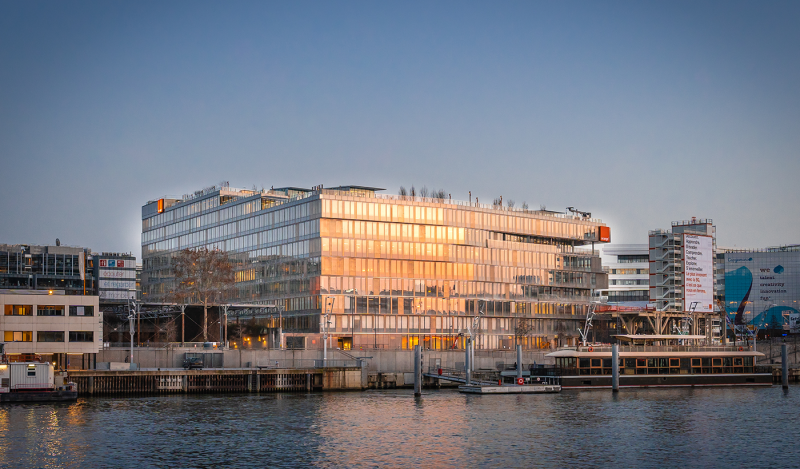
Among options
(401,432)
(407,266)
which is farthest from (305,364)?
(407,266)

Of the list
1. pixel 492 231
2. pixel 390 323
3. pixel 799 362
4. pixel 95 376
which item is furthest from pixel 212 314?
pixel 799 362

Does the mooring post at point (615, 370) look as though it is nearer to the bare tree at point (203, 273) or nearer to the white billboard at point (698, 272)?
the white billboard at point (698, 272)

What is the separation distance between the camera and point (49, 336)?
102 meters

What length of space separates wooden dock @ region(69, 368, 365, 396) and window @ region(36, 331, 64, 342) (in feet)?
25.3

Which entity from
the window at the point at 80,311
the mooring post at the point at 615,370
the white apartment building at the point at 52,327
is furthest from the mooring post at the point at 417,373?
the window at the point at 80,311

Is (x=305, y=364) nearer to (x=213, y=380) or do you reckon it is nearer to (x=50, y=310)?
(x=213, y=380)

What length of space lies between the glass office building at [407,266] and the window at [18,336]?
54446 mm

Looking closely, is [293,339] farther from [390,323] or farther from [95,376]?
[95,376]

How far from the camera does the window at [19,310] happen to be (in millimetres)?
100875

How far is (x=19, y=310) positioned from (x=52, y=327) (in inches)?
147

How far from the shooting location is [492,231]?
17325cm

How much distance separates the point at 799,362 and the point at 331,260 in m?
77.8

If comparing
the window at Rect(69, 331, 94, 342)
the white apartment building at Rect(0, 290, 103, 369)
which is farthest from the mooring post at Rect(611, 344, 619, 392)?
the window at Rect(69, 331, 94, 342)

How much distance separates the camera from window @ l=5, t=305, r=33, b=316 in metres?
101
